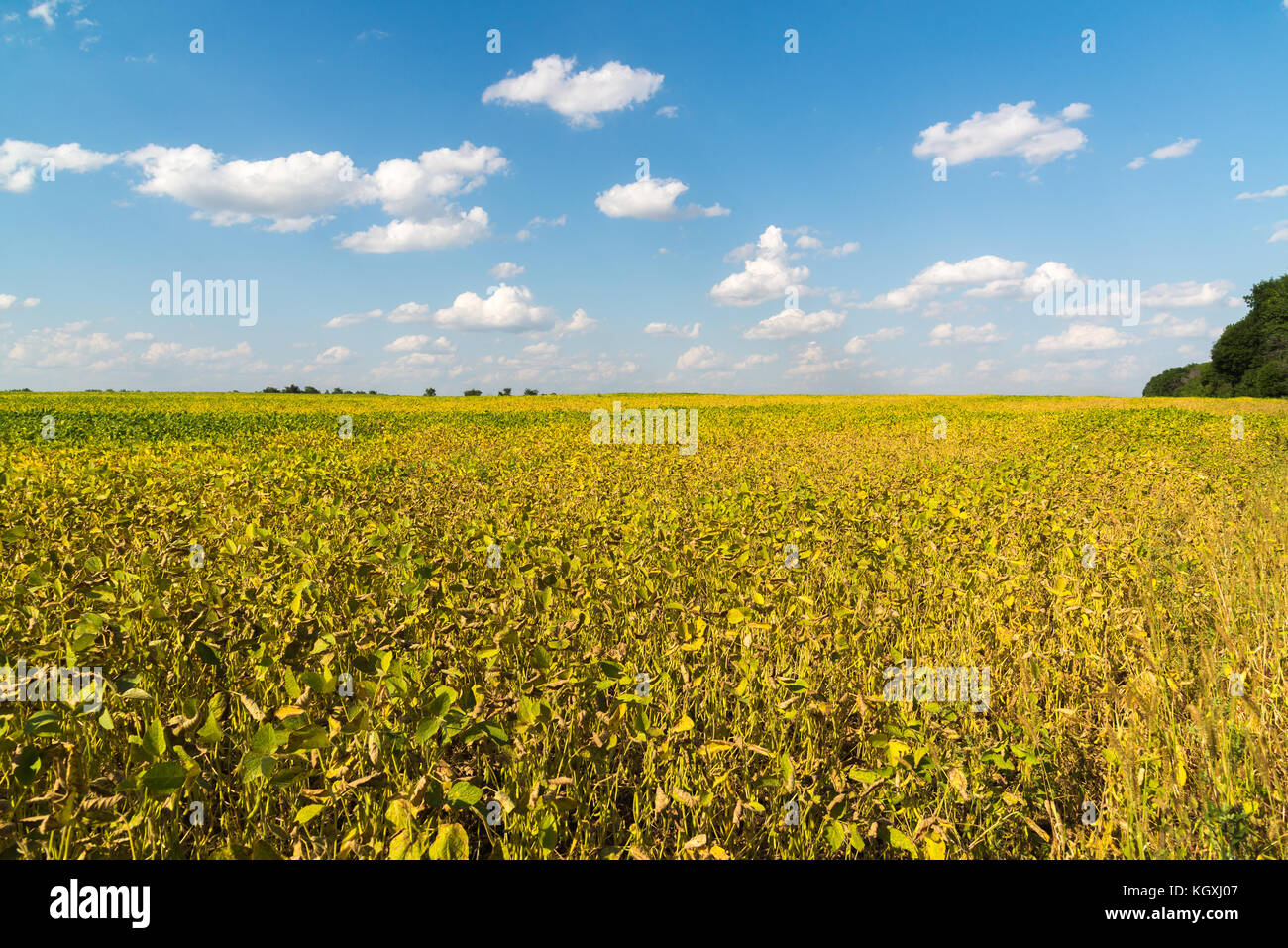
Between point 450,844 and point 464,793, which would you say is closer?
point 450,844

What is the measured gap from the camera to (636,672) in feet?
10.3

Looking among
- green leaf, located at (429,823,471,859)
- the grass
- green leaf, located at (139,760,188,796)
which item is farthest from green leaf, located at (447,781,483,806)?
green leaf, located at (139,760,188,796)

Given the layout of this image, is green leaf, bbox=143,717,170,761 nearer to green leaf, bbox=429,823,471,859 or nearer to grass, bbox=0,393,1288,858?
grass, bbox=0,393,1288,858

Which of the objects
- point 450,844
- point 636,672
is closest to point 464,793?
point 450,844

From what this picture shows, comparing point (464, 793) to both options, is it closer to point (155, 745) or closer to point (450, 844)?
point (450, 844)

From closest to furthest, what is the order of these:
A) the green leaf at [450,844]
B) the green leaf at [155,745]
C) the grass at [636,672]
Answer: the green leaf at [450,844], the green leaf at [155,745], the grass at [636,672]

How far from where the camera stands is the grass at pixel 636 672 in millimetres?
2244

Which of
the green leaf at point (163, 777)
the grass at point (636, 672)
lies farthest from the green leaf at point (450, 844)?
the green leaf at point (163, 777)

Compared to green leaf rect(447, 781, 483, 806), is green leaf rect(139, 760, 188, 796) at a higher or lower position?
higher

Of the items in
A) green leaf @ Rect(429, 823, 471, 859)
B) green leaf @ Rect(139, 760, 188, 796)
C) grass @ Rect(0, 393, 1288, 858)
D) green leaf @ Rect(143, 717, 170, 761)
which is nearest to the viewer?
green leaf @ Rect(429, 823, 471, 859)

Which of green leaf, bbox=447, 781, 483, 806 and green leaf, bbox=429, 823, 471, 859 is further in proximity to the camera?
green leaf, bbox=447, 781, 483, 806

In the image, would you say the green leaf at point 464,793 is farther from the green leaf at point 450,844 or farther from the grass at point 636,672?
the green leaf at point 450,844

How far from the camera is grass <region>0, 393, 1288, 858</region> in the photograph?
7.36 feet

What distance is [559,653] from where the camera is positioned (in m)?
3.49
